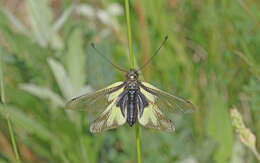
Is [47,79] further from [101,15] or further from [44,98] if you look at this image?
[101,15]

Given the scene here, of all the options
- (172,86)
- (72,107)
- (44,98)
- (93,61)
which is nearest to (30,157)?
(44,98)

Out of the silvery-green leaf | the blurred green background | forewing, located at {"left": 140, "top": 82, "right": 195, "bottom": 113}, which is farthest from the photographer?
the silvery-green leaf

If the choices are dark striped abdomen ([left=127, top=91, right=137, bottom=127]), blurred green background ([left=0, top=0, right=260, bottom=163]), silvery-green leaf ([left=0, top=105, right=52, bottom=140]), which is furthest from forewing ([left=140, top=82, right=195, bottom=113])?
silvery-green leaf ([left=0, top=105, right=52, bottom=140])

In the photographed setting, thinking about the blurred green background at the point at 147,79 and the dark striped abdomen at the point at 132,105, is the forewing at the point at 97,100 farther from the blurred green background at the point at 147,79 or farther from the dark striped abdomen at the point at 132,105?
the blurred green background at the point at 147,79

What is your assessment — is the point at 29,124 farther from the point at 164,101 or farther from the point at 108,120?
the point at 164,101

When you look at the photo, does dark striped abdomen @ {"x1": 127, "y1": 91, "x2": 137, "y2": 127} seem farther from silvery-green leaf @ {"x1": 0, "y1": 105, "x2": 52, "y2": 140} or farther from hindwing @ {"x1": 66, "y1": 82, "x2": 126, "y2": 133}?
silvery-green leaf @ {"x1": 0, "y1": 105, "x2": 52, "y2": 140}

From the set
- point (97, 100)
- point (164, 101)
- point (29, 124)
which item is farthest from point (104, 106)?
point (29, 124)
